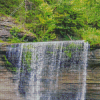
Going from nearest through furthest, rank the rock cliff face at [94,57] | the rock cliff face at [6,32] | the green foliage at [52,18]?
1. the rock cliff face at [94,57]
2. the rock cliff face at [6,32]
3. the green foliage at [52,18]

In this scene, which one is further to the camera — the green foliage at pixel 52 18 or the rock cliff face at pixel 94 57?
the green foliage at pixel 52 18

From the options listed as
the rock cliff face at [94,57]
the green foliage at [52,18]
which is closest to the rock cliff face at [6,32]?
the green foliage at [52,18]

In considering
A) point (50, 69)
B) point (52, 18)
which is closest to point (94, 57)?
point (50, 69)

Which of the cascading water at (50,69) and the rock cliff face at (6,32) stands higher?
the rock cliff face at (6,32)

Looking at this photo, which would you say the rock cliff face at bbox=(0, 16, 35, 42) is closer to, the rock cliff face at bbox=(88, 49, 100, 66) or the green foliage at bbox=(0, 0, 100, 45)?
the green foliage at bbox=(0, 0, 100, 45)

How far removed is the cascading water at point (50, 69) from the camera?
179 inches

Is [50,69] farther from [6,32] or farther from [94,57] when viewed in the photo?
[6,32]

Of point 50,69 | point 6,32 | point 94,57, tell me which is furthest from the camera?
point 6,32

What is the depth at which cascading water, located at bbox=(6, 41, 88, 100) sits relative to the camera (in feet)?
Result: 15.0

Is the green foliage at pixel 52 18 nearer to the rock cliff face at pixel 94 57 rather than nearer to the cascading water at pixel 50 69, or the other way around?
the cascading water at pixel 50 69

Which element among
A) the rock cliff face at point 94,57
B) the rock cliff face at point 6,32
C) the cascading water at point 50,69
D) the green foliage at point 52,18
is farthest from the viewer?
the green foliage at point 52,18

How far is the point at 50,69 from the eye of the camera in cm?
465

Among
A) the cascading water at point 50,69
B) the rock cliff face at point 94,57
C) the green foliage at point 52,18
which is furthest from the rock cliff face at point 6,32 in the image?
the rock cliff face at point 94,57

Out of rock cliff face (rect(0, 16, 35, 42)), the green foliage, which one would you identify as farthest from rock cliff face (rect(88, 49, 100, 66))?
rock cliff face (rect(0, 16, 35, 42))
